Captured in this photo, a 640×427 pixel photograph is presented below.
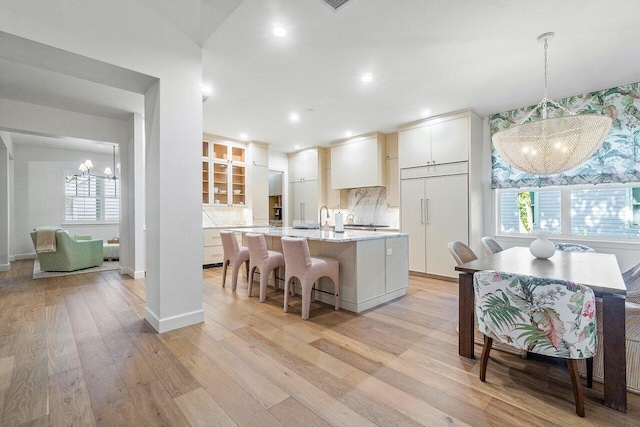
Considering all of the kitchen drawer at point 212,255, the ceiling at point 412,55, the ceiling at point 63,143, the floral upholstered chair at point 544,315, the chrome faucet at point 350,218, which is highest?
the ceiling at point 63,143

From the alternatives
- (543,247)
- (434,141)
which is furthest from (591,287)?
(434,141)

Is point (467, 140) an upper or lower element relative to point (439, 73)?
lower

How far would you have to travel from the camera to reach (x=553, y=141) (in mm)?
2285

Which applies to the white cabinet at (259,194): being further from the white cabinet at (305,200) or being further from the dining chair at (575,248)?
the dining chair at (575,248)

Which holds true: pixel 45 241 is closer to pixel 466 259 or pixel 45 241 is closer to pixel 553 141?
pixel 466 259

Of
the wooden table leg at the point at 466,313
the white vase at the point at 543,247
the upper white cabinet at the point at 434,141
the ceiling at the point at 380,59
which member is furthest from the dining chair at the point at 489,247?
the ceiling at the point at 380,59

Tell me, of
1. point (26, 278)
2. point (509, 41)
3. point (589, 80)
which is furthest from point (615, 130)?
point (26, 278)

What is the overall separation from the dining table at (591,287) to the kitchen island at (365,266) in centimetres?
115

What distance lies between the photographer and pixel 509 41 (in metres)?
2.66

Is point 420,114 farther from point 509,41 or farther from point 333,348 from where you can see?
point 333,348

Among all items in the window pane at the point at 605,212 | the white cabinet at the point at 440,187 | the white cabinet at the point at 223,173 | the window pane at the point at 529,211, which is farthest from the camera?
the white cabinet at the point at 223,173

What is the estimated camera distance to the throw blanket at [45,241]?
193 inches

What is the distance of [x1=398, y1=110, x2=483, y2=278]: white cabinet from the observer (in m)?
4.47

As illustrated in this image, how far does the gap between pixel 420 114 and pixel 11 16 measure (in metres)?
4.65
